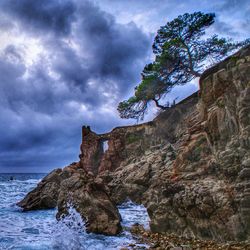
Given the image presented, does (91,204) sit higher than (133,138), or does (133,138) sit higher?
(133,138)

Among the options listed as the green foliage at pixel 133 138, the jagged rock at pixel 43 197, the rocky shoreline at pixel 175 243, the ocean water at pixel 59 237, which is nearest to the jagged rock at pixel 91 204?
the ocean water at pixel 59 237

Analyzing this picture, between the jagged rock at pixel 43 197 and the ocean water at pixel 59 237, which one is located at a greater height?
the jagged rock at pixel 43 197

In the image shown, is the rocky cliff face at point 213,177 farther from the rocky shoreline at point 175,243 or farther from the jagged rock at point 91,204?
the rocky shoreline at point 175,243

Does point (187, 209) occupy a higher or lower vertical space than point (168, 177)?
lower

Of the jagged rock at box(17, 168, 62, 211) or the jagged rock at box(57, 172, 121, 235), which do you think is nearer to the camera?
the jagged rock at box(57, 172, 121, 235)

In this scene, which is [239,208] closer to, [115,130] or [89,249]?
[89,249]

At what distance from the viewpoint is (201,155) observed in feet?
35.2

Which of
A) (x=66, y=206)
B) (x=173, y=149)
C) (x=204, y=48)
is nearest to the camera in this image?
(x=66, y=206)

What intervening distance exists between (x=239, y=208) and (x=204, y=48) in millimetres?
23242

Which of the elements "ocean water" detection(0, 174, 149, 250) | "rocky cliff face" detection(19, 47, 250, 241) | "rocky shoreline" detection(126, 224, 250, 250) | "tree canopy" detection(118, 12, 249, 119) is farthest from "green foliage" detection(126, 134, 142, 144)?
"rocky shoreline" detection(126, 224, 250, 250)

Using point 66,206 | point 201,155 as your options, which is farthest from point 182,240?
point 66,206

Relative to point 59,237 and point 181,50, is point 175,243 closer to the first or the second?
point 59,237

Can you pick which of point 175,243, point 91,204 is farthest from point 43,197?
point 175,243

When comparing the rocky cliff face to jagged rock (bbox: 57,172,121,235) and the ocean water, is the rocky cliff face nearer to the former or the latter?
jagged rock (bbox: 57,172,121,235)
